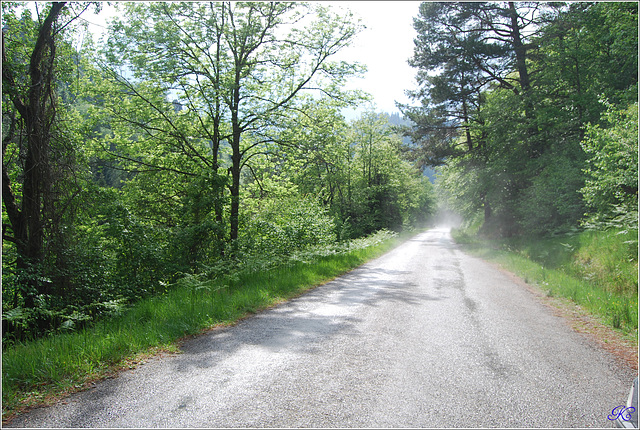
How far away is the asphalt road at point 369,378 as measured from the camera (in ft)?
10.7

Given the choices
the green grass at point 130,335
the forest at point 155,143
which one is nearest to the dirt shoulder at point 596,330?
Result: the green grass at point 130,335

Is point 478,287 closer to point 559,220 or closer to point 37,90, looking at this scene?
point 559,220

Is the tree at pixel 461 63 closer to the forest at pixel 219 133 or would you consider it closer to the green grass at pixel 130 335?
the forest at pixel 219 133

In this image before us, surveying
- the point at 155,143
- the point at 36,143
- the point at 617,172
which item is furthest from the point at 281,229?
the point at 617,172

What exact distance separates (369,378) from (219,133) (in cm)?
1285

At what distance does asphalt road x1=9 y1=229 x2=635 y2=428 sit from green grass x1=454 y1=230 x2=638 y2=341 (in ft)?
4.36

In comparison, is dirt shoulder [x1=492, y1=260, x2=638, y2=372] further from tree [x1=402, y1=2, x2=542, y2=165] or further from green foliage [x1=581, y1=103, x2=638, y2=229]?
tree [x1=402, y1=2, x2=542, y2=165]

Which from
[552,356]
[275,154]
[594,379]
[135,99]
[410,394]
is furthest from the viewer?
[275,154]

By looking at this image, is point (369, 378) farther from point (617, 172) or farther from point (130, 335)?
point (617, 172)

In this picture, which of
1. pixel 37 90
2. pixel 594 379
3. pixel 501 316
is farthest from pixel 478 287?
pixel 37 90

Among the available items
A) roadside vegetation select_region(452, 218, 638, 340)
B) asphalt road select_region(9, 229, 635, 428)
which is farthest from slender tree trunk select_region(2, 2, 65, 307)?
roadside vegetation select_region(452, 218, 638, 340)

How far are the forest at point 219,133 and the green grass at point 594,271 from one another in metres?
0.70

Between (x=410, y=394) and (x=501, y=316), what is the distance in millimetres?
4100

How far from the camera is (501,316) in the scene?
6.95m
